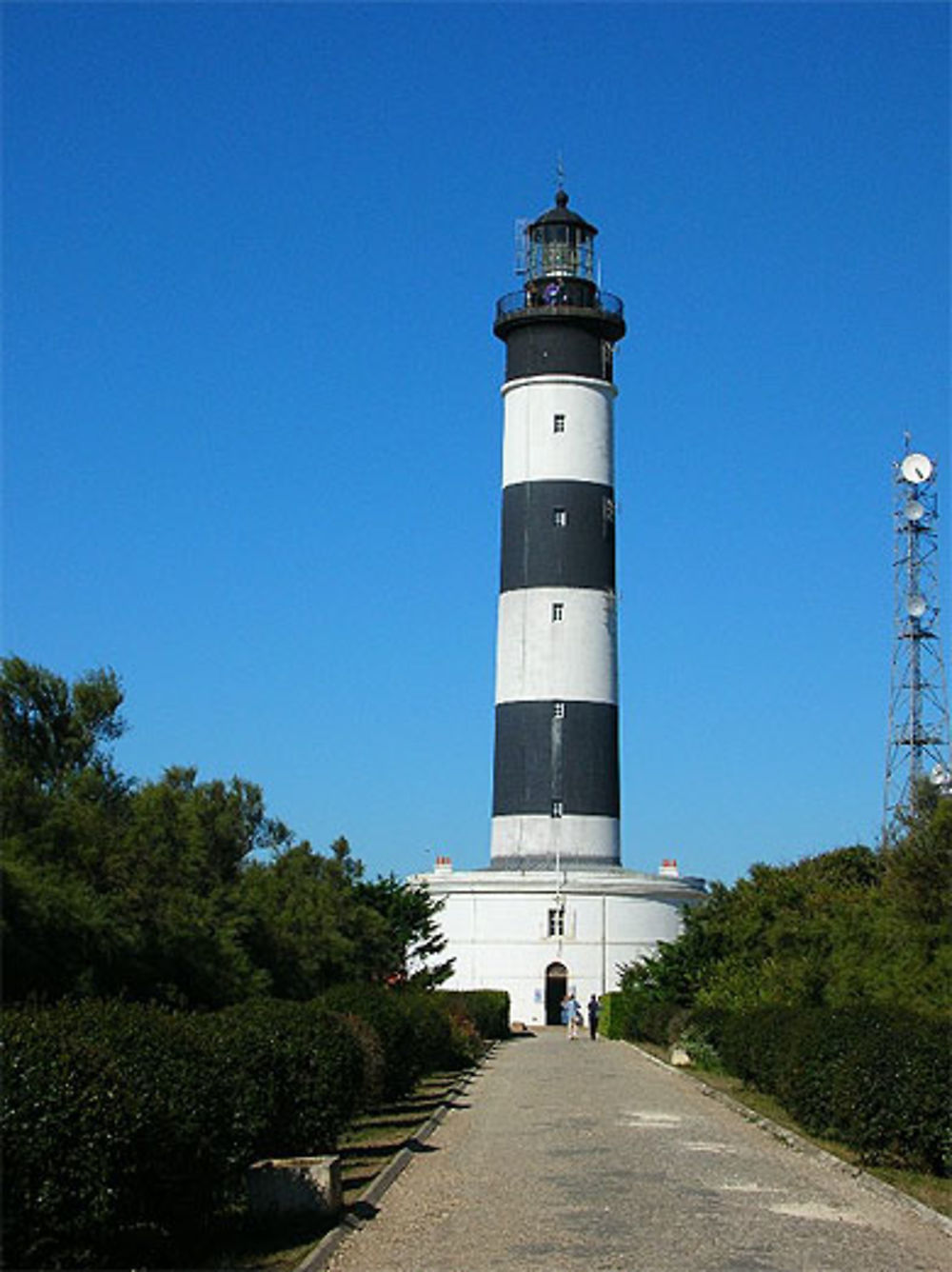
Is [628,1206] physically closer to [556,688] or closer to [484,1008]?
[484,1008]

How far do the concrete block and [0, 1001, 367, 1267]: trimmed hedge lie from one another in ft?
0.49

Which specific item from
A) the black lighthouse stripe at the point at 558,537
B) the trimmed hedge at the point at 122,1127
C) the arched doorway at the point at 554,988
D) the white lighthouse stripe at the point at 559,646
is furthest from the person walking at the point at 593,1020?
the trimmed hedge at the point at 122,1127

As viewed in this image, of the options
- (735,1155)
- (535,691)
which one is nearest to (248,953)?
(735,1155)

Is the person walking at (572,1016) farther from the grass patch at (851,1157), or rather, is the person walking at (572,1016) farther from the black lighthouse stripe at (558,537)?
the grass patch at (851,1157)

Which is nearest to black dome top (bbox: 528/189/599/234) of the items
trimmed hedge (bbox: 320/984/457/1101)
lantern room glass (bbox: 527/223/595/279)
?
lantern room glass (bbox: 527/223/595/279)

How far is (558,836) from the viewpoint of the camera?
49562mm

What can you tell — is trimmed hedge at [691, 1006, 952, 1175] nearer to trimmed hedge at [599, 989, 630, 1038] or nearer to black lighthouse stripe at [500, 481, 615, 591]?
trimmed hedge at [599, 989, 630, 1038]

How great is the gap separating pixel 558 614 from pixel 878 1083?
33446 millimetres

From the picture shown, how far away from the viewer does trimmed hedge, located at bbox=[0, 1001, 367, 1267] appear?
8.69 meters

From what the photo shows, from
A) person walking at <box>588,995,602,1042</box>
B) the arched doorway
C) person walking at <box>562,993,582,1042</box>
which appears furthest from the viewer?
the arched doorway

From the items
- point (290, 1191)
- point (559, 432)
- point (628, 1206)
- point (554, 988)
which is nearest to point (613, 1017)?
point (554, 988)

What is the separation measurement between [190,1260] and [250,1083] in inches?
85.2

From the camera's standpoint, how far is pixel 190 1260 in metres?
10.4

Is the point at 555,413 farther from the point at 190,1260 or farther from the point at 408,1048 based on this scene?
the point at 190,1260
